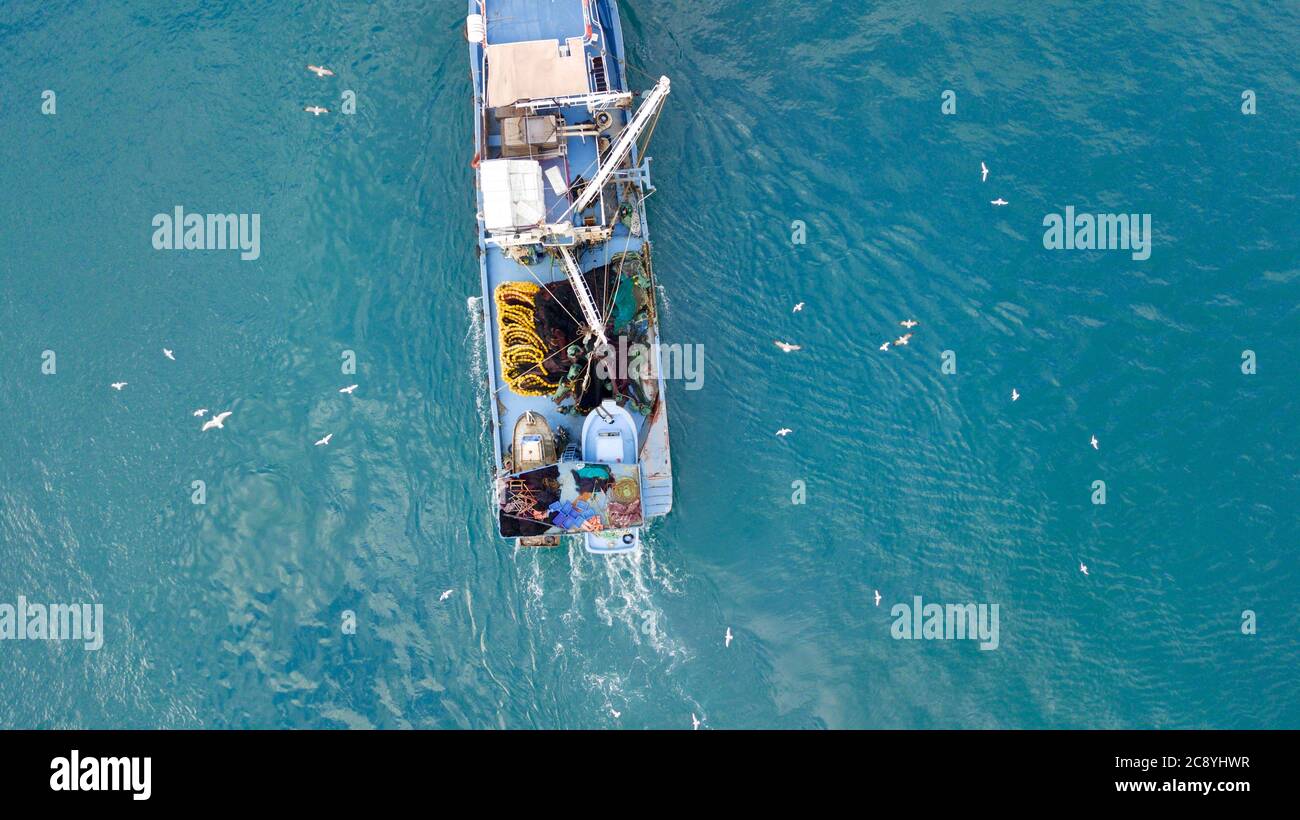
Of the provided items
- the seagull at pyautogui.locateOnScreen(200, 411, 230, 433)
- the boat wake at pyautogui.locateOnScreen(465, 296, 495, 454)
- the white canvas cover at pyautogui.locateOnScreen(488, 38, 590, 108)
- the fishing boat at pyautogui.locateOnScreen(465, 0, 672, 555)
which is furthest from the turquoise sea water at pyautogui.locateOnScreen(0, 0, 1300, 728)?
the white canvas cover at pyautogui.locateOnScreen(488, 38, 590, 108)

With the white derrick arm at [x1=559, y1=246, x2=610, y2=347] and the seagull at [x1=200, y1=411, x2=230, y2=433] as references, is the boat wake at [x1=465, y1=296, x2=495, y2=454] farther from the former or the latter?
the seagull at [x1=200, y1=411, x2=230, y2=433]

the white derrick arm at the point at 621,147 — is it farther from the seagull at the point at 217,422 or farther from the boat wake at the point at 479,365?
the seagull at the point at 217,422

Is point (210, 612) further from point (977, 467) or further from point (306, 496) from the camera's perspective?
point (977, 467)

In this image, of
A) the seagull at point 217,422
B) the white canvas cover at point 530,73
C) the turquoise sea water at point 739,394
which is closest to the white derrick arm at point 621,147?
the white canvas cover at point 530,73

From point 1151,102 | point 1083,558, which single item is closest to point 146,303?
point 1083,558

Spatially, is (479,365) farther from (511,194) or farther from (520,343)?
(511,194)
